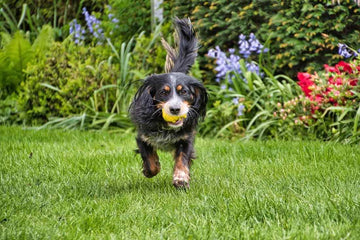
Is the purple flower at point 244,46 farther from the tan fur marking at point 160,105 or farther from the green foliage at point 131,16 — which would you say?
the tan fur marking at point 160,105

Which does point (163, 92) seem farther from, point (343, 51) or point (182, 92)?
point (343, 51)

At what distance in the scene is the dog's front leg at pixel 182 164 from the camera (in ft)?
12.1

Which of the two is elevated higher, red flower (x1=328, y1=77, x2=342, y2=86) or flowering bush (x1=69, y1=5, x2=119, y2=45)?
red flower (x1=328, y1=77, x2=342, y2=86)

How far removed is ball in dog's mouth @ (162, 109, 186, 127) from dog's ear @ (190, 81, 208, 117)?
310mm

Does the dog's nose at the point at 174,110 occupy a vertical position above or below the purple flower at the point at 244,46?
above

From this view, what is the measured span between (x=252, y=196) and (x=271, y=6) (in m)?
4.15

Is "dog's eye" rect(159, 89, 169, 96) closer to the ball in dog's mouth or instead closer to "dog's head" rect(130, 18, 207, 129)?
"dog's head" rect(130, 18, 207, 129)

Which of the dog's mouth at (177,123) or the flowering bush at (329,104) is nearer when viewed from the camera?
the dog's mouth at (177,123)

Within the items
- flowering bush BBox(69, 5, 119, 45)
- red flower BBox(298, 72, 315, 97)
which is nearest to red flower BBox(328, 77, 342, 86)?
red flower BBox(298, 72, 315, 97)

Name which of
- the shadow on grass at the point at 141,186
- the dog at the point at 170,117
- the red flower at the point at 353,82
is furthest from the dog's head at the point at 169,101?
the red flower at the point at 353,82

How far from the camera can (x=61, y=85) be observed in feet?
24.8

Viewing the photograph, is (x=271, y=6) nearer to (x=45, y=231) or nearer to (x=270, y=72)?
(x=270, y=72)

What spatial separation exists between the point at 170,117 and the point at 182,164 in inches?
14.4

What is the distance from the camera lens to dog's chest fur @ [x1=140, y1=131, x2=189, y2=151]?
3.89 meters
